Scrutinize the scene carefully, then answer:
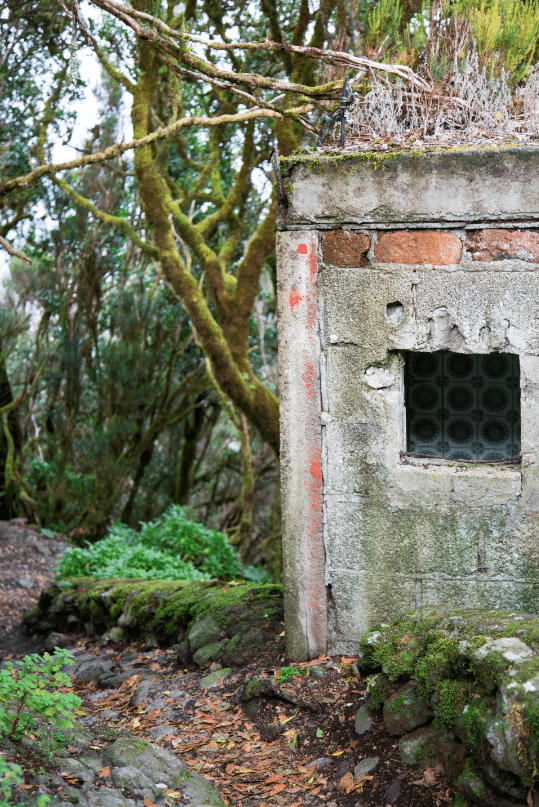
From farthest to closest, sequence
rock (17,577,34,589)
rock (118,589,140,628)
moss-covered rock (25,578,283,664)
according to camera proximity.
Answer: rock (17,577,34,589) → rock (118,589,140,628) → moss-covered rock (25,578,283,664)

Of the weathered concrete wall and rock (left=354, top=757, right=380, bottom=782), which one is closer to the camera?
rock (left=354, top=757, right=380, bottom=782)

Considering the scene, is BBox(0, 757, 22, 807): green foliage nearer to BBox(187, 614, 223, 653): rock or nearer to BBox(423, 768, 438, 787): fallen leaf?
BBox(423, 768, 438, 787): fallen leaf

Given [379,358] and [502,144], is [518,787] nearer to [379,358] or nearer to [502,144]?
[379,358]

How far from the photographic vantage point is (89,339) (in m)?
11.4

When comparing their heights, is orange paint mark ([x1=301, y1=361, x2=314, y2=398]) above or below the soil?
above

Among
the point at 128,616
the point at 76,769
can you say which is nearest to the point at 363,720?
the point at 76,769

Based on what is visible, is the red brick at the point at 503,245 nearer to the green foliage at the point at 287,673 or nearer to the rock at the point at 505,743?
the rock at the point at 505,743

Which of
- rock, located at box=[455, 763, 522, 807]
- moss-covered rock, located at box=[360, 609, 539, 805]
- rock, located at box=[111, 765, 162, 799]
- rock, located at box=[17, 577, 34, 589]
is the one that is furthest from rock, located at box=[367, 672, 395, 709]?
rock, located at box=[17, 577, 34, 589]

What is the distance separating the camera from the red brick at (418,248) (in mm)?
3666

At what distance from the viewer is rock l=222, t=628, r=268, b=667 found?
4527 millimetres

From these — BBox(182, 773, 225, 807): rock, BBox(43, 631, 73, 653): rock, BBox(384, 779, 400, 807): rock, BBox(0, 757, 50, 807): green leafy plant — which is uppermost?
BBox(0, 757, 50, 807): green leafy plant

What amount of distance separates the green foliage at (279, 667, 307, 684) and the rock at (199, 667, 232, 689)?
57cm

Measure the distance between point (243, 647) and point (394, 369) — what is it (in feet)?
7.07

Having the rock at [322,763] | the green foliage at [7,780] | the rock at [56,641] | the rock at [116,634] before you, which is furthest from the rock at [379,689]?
the rock at [56,641]
